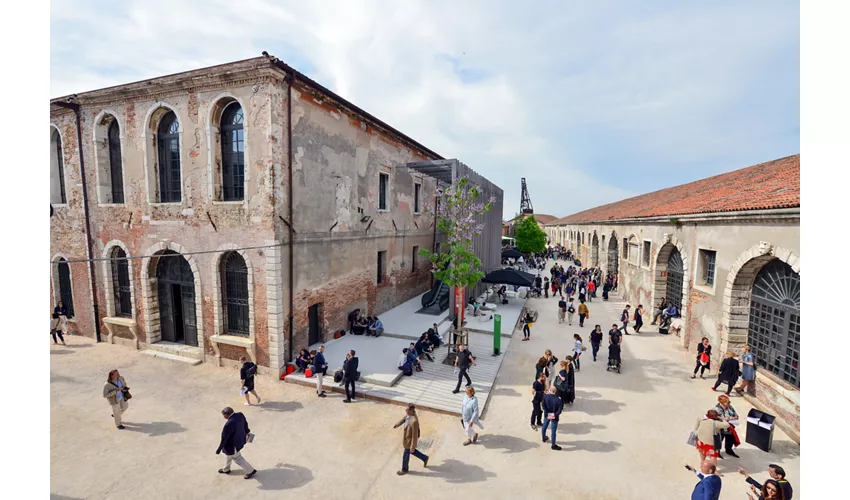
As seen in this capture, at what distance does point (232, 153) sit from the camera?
1186 cm

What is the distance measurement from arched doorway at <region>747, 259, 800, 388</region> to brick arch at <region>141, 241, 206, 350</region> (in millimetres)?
17614

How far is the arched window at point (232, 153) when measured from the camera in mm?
11719

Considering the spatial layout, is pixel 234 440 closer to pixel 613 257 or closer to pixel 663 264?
pixel 663 264

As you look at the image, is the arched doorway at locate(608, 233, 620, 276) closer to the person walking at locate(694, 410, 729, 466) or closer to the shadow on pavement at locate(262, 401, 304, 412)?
the person walking at locate(694, 410, 729, 466)

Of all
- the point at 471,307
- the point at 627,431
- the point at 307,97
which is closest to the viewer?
the point at 627,431

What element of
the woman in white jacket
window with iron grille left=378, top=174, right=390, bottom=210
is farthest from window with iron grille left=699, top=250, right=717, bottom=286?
window with iron grille left=378, top=174, right=390, bottom=210

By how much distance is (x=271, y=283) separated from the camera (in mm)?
11172

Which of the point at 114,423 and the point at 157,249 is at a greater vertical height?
the point at 157,249

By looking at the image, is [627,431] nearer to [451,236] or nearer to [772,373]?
[772,373]

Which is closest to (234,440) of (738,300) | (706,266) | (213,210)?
(213,210)

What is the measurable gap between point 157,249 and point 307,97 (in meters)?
7.39

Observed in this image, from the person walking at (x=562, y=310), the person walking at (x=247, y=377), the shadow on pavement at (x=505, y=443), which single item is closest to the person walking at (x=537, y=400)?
the shadow on pavement at (x=505, y=443)

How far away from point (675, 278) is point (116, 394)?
841 inches

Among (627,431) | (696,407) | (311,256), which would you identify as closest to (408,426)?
(627,431)
